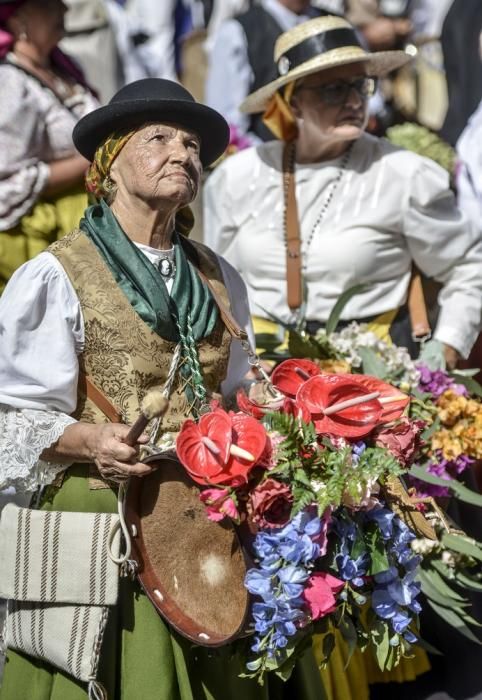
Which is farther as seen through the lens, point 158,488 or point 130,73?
point 130,73

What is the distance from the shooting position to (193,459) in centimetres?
278

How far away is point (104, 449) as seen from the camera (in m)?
2.83

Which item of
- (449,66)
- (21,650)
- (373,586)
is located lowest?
(449,66)

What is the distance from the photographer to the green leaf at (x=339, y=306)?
14.3 feet

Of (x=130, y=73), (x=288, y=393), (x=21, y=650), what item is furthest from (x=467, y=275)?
(x=130, y=73)

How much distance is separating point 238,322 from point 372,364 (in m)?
0.91

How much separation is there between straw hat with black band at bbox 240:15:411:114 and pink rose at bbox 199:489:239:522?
2.27 m

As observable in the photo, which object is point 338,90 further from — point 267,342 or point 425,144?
point 425,144

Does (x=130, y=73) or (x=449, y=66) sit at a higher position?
(x=449, y=66)

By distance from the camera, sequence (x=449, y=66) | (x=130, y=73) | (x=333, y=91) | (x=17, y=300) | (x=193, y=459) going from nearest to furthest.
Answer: (x=193, y=459) → (x=17, y=300) → (x=333, y=91) → (x=449, y=66) → (x=130, y=73)

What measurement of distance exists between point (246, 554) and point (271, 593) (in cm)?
15

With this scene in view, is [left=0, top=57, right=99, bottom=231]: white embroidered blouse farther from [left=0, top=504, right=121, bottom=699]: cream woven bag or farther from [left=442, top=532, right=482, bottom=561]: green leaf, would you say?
[left=442, top=532, right=482, bottom=561]: green leaf

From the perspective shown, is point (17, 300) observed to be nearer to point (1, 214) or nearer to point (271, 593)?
point (271, 593)

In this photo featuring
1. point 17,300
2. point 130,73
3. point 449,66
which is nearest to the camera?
point 17,300
